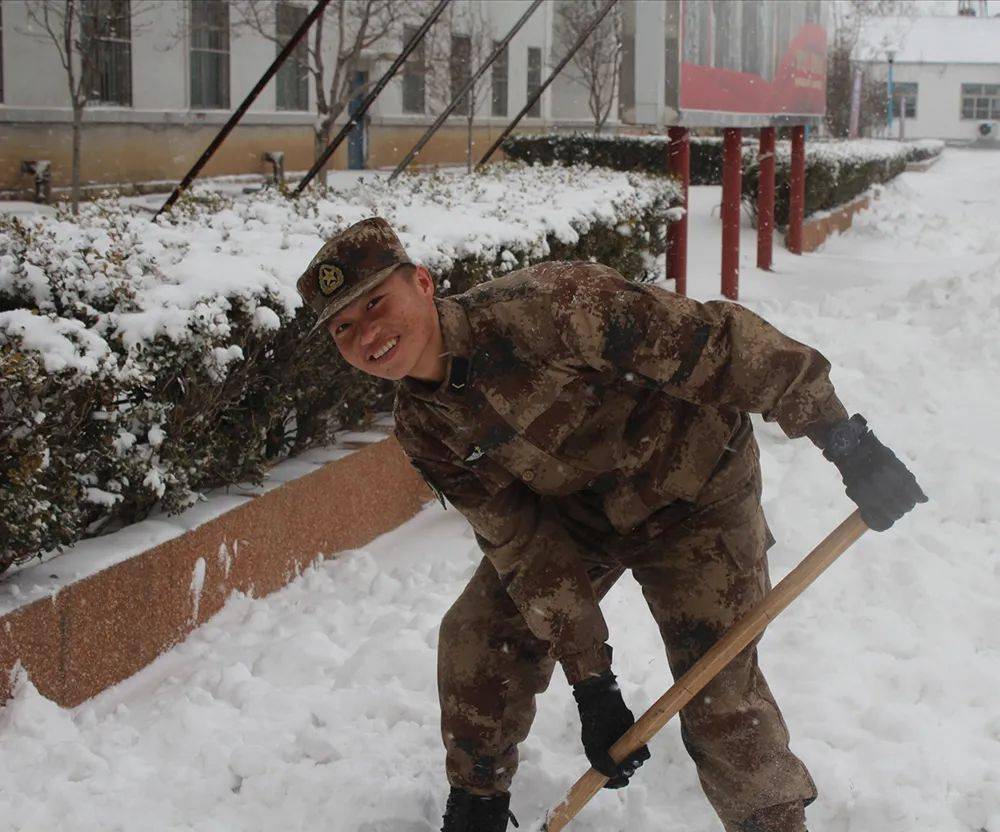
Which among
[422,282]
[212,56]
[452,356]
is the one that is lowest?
[452,356]

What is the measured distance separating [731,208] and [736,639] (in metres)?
9.13

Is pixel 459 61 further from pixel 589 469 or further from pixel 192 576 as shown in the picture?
pixel 589 469

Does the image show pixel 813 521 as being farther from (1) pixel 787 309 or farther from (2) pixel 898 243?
(2) pixel 898 243

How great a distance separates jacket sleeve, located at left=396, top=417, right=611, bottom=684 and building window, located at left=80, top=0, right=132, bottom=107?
15.6 meters

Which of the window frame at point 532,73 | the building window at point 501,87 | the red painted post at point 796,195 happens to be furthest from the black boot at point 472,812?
the window frame at point 532,73

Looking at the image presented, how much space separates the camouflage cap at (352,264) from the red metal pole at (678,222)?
315 inches

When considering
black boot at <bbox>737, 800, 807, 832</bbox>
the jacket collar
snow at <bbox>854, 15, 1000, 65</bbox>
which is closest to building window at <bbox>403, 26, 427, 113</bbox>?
the jacket collar

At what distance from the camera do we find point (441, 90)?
2802cm

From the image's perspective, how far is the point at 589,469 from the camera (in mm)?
2844

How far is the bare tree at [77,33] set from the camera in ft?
52.2

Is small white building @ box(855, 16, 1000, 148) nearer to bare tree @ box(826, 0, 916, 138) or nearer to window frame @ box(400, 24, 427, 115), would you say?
bare tree @ box(826, 0, 916, 138)

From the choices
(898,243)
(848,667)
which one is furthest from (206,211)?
(898,243)

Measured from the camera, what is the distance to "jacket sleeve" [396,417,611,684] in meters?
2.83

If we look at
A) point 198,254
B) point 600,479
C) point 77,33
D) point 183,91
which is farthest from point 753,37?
point 183,91
